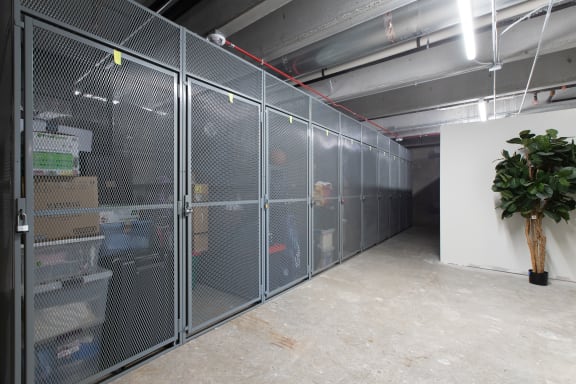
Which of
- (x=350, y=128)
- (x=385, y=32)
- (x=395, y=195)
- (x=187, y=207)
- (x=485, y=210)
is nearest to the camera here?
(x=187, y=207)

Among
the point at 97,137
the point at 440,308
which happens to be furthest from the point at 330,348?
the point at 97,137

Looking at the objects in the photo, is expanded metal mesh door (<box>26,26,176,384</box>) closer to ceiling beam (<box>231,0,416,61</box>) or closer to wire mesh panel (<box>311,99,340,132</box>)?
ceiling beam (<box>231,0,416,61</box>)

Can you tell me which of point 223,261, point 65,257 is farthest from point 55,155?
point 223,261

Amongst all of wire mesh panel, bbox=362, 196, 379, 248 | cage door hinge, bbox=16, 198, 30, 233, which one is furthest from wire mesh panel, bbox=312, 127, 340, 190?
cage door hinge, bbox=16, 198, 30, 233

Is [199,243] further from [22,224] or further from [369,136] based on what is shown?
[369,136]

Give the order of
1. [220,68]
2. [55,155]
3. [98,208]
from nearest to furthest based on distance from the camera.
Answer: [55,155]
[98,208]
[220,68]

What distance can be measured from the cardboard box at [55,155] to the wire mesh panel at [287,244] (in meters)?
1.82

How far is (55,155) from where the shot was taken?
1.41m

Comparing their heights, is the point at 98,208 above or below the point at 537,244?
above

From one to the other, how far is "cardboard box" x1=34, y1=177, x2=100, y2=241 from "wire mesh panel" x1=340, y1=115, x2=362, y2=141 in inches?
144

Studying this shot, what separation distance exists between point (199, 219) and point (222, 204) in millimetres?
238

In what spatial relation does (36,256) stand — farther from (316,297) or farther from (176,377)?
(316,297)

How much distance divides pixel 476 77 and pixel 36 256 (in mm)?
6546

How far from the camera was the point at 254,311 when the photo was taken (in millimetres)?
2656
